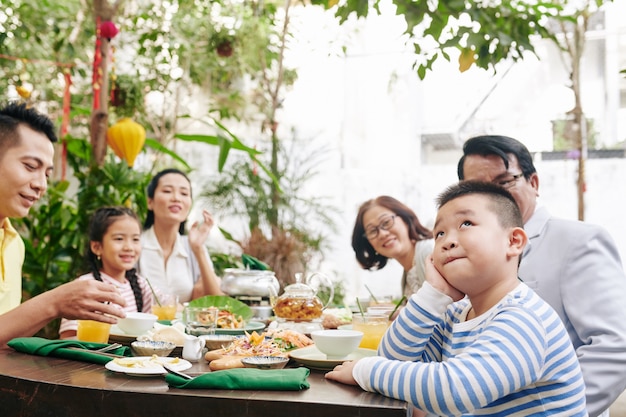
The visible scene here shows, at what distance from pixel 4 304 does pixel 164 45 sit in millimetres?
4477

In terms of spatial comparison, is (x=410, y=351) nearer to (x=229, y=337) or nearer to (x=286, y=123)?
(x=229, y=337)

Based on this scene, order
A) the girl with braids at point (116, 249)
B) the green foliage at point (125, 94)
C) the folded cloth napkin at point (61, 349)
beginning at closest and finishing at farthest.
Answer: the folded cloth napkin at point (61, 349)
the girl with braids at point (116, 249)
the green foliage at point (125, 94)

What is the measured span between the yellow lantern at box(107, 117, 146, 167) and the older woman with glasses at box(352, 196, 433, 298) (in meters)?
1.67

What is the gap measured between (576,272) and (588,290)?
6cm

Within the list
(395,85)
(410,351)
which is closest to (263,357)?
(410,351)

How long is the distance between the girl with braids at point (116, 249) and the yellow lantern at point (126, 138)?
110cm

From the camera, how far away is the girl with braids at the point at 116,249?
9.41 feet

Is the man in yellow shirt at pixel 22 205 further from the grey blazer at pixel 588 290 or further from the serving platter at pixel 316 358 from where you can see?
the grey blazer at pixel 588 290

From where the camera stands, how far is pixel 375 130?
730 centimetres

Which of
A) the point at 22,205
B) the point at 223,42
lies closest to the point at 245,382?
the point at 22,205

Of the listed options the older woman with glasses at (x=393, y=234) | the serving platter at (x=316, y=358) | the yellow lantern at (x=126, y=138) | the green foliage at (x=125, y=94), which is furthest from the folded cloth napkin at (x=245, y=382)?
the green foliage at (x=125, y=94)

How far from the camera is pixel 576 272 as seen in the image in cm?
168

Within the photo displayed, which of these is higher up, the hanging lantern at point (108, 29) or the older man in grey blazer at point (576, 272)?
the hanging lantern at point (108, 29)

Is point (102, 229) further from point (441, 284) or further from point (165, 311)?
point (441, 284)
